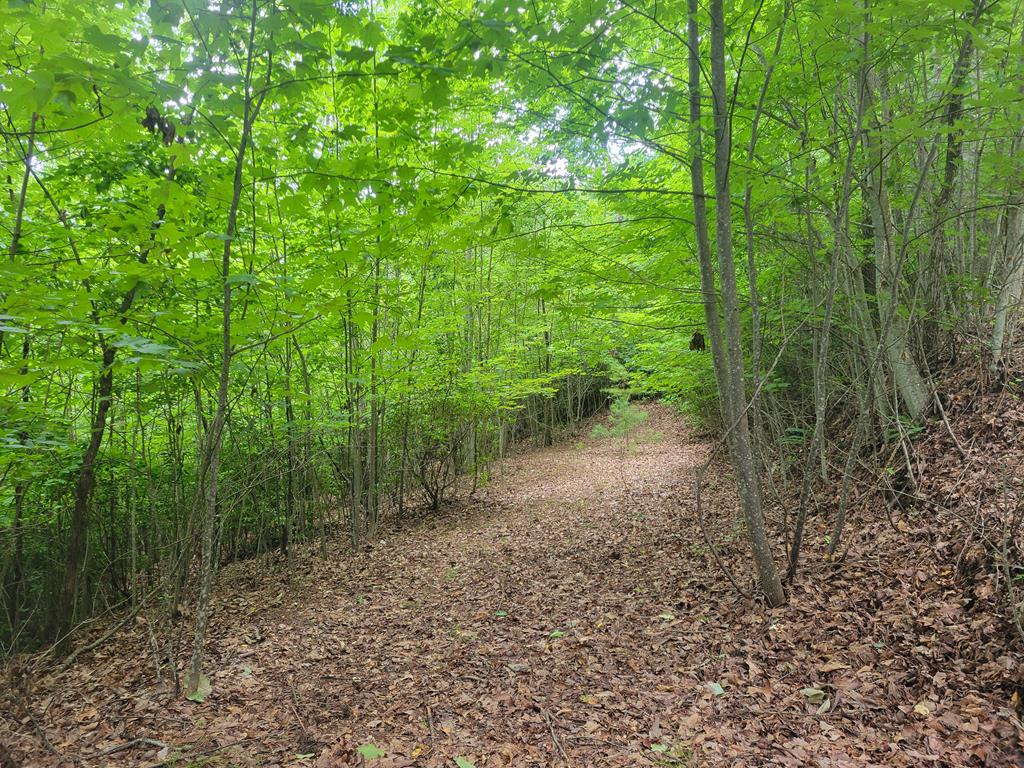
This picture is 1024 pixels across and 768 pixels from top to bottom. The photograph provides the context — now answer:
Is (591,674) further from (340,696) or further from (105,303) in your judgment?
(105,303)

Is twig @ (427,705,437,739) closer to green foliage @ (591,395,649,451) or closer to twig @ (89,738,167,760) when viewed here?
twig @ (89,738,167,760)

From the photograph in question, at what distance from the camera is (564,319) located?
547 cm

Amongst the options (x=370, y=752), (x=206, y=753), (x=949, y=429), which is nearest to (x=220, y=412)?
(x=206, y=753)

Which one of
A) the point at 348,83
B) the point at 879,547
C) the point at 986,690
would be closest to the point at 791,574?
the point at 879,547

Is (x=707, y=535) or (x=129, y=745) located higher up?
(x=707, y=535)

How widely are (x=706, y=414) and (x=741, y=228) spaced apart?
6402 mm

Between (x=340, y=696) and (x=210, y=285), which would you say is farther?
(x=210, y=285)

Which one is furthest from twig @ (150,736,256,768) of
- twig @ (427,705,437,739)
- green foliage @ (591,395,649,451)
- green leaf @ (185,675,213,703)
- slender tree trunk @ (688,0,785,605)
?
green foliage @ (591,395,649,451)

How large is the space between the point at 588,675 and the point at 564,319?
3.41 m

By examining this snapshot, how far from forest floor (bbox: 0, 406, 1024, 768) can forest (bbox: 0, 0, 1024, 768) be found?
0.03m

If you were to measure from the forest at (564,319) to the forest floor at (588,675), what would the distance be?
3cm

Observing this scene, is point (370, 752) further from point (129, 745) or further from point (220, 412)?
point (220, 412)

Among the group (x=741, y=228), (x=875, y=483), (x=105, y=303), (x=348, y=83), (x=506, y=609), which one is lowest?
(x=506, y=609)

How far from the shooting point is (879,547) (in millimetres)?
4426
